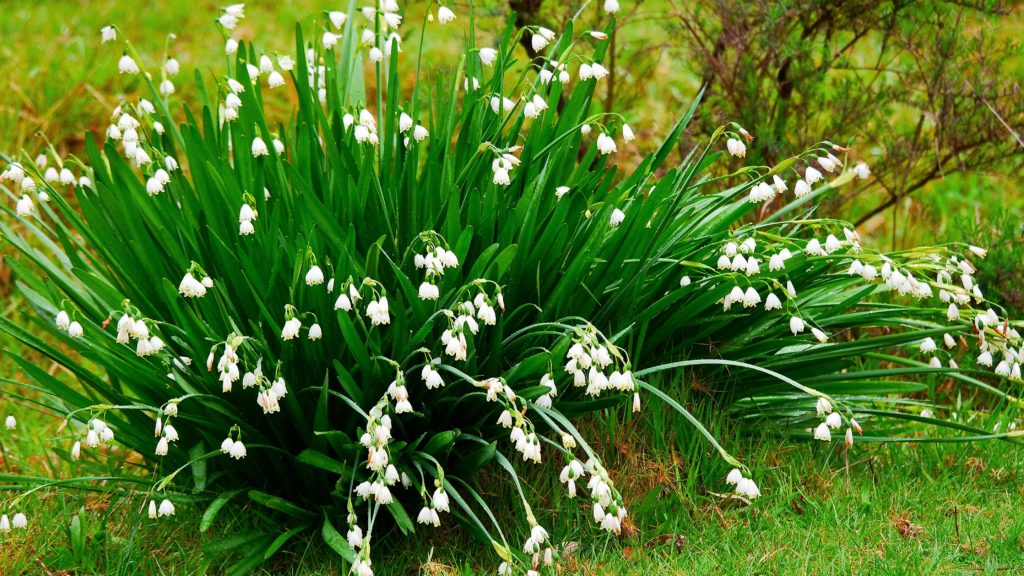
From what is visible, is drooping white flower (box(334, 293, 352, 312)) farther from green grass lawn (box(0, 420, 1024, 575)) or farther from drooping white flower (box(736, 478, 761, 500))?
drooping white flower (box(736, 478, 761, 500))

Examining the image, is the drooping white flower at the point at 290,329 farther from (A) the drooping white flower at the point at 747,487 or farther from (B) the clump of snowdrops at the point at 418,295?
(A) the drooping white flower at the point at 747,487

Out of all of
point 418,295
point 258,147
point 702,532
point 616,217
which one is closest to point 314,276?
point 418,295

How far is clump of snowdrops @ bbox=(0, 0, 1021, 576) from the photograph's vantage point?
3.04 m

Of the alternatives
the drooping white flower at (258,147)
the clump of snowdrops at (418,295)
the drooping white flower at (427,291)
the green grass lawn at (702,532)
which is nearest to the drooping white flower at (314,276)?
the clump of snowdrops at (418,295)

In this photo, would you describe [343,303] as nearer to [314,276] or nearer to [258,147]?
[314,276]

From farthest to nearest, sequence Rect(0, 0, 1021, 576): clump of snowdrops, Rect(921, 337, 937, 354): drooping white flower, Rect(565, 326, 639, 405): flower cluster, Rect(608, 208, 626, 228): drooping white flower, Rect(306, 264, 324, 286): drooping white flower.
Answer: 1. Rect(921, 337, 937, 354): drooping white flower
2. Rect(608, 208, 626, 228): drooping white flower
3. Rect(0, 0, 1021, 576): clump of snowdrops
4. Rect(306, 264, 324, 286): drooping white flower
5. Rect(565, 326, 639, 405): flower cluster

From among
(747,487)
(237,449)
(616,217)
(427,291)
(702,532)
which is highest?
(616,217)

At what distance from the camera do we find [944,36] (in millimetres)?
4504

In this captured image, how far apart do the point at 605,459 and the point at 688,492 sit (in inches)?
10.5

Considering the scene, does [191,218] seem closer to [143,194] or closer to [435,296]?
[143,194]

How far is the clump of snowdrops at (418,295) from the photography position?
3.04 m

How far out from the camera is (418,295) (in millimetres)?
3094

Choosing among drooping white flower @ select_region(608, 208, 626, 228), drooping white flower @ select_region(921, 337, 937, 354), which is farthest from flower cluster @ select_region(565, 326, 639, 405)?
drooping white flower @ select_region(921, 337, 937, 354)

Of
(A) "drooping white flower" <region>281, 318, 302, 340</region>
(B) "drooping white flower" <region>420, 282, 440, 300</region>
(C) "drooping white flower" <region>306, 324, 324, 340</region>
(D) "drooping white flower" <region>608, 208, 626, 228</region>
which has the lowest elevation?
(C) "drooping white flower" <region>306, 324, 324, 340</region>
